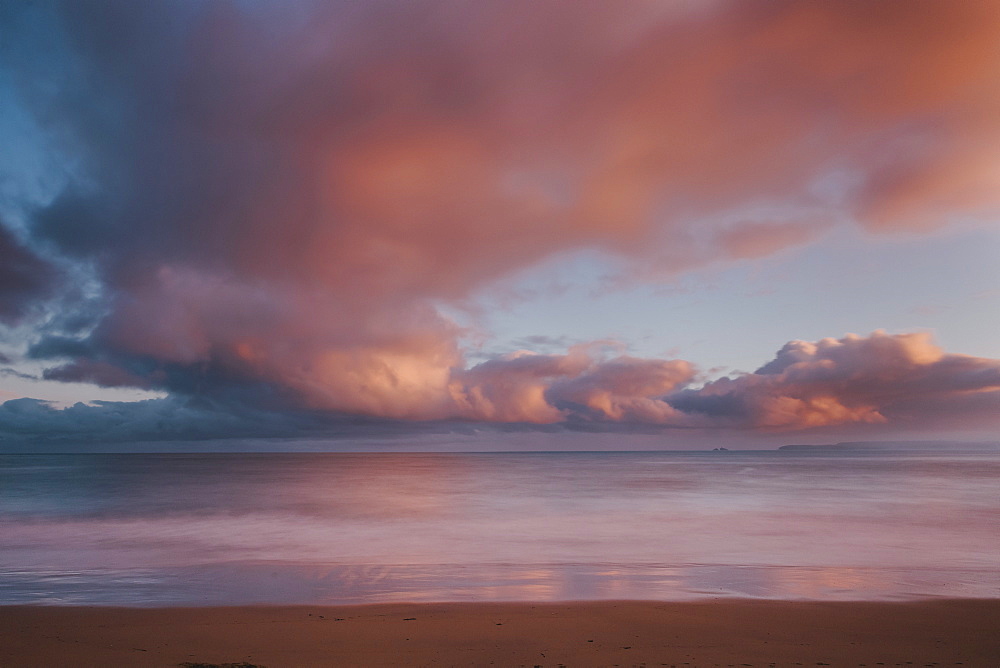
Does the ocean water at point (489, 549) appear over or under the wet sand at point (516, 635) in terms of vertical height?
under

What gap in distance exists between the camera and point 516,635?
9344 millimetres

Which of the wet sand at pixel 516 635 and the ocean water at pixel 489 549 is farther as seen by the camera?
the ocean water at pixel 489 549

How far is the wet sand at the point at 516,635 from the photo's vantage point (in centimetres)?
837

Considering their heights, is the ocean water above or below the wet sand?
below

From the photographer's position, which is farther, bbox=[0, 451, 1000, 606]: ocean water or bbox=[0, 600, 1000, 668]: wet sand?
bbox=[0, 451, 1000, 606]: ocean water

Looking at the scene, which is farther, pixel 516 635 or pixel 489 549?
pixel 489 549

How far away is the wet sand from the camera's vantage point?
837 cm

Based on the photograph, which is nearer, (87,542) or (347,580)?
(347,580)

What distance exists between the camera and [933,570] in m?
16.6

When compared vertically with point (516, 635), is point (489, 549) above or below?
below

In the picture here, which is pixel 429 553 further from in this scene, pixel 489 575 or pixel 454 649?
pixel 454 649

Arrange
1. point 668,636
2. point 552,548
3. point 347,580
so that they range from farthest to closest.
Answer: point 552,548 < point 347,580 < point 668,636

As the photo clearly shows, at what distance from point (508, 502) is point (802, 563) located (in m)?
27.1

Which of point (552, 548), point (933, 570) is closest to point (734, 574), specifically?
point (933, 570)
